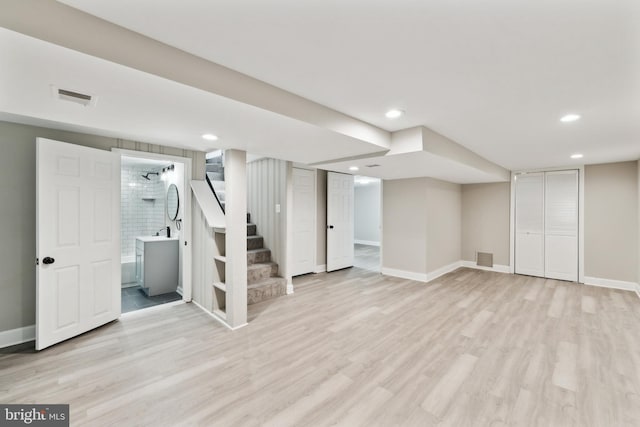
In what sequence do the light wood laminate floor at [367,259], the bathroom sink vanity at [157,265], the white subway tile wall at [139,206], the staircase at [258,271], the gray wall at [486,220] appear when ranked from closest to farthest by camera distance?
the staircase at [258,271]
the bathroom sink vanity at [157,265]
the white subway tile wall at [139,206]
the gray wall at [486,220]
the light wood laminate floor at [367,259]

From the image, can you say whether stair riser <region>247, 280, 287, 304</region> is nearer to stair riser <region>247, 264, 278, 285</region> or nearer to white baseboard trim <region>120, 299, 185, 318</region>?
stair riser <region>247, 264, 278, 285</region>

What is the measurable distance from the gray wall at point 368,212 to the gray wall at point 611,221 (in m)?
5.96

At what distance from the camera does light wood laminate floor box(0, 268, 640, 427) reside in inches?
73.5

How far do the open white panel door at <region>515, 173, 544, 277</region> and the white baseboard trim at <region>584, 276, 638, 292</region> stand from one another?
72 centimetres

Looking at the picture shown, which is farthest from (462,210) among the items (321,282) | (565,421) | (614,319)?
(565,421)

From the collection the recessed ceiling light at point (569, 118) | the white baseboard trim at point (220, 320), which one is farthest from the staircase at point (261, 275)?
the recessed ceiling light at point (569, 118)

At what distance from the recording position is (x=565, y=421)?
5.93ft

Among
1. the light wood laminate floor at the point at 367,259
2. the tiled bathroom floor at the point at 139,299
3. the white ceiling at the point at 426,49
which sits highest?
the white ceiling at the point at 426,49

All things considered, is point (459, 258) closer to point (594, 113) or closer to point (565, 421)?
point (594, 113)

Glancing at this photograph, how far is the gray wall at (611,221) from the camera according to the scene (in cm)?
472

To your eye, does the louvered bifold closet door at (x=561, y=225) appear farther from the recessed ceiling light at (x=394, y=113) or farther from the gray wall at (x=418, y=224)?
the recessed ceiling light at (x=394, y=113)

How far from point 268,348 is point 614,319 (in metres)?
4.40

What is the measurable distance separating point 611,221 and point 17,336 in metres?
8.77

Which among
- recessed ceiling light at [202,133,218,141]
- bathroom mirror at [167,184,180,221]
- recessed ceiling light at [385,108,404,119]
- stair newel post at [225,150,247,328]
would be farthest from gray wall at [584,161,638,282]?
bathroom mirror at [167,184,180,221]
